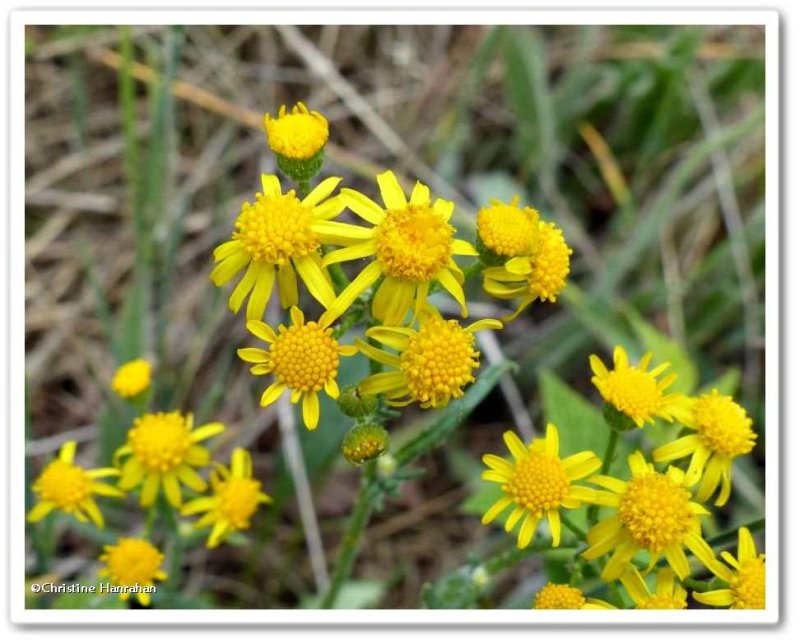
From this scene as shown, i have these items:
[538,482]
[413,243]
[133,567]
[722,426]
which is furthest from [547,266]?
[133,567]

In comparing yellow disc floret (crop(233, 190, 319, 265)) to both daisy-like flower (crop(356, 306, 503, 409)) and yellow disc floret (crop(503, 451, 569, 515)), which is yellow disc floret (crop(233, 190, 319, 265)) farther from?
yellow disc floret (crop(503, 451, 569, 515))

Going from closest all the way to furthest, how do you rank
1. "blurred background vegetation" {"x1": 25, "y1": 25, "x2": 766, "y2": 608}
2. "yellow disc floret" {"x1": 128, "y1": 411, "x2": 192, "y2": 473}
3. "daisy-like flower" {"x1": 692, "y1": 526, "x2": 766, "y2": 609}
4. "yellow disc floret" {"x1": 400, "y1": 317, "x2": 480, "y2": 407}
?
"yellow disc floret" {"x1": 400, "y1": 317, "x2": 480, "y2": 407} → "daisy-like flower" {"x1": 692, "y1": 526, "x2": 766, "y2": 609} → "yellow disc floret" {"x1": 128, "y1": 411, "x2": 192, "y2": 473} → "blurred background vegetation" {"x1": 25, "y1": 25, "x2": 766, "y2": 608}

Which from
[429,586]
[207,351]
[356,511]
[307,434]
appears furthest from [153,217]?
[429,586]

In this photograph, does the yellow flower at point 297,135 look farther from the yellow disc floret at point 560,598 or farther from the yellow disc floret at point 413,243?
the yellow disc floret at point 560,598

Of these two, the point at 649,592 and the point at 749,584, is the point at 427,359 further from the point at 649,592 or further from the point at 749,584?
the point at 749,584

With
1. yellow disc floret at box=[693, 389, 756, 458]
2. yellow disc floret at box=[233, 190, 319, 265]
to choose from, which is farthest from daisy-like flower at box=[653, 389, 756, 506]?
yellow disc floret at box=[233, 190, 319, 265]
